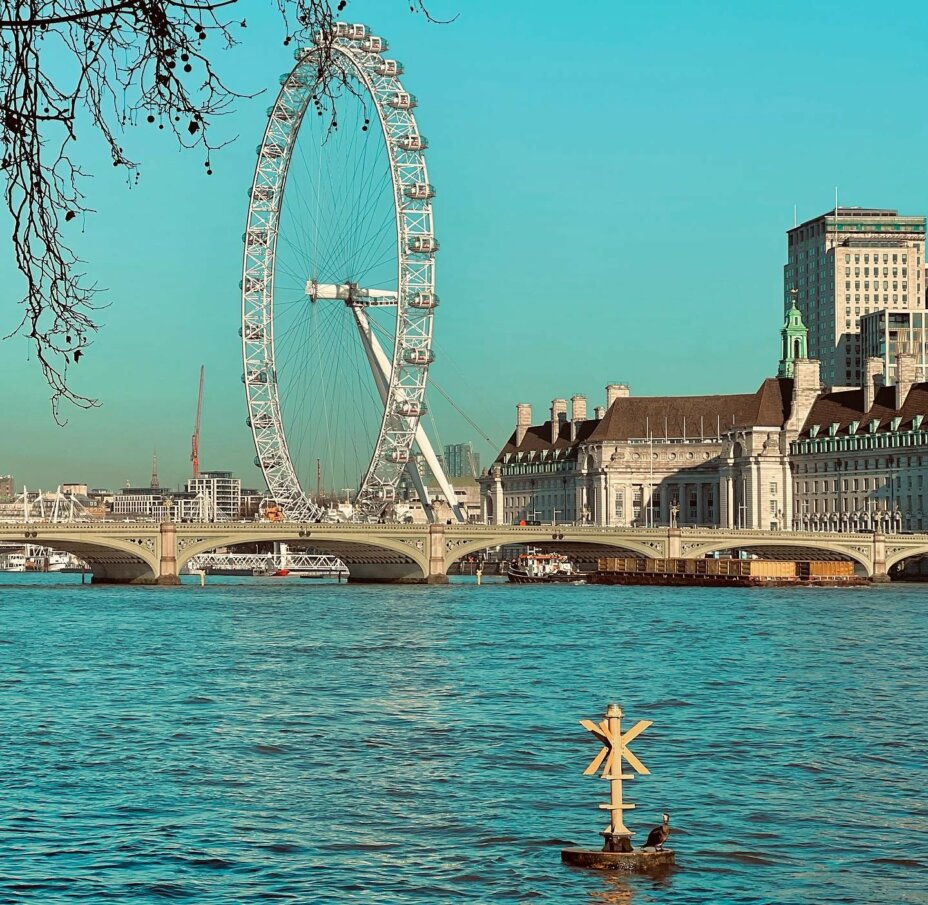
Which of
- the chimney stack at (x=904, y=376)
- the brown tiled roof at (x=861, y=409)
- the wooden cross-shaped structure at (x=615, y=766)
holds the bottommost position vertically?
the wooden cross-shaped structure at (x=615, y=766)

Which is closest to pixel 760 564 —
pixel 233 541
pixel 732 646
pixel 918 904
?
pixel 233 541

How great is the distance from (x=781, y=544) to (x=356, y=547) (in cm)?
3366

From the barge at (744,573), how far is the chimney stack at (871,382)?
3805 centimetres

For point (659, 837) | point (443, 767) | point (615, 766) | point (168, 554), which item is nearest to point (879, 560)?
point (168, 554)

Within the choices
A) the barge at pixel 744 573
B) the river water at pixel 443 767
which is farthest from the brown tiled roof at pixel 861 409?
the river water at pixel 443 767

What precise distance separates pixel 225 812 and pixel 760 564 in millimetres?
118090

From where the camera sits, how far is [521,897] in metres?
21.8

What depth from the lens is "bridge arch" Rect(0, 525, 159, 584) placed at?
111 meters

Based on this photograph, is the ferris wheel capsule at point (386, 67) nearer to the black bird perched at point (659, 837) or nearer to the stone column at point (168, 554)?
the stone column at point (168, 554)

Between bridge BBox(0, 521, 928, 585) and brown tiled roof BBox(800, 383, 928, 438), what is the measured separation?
26.3 m

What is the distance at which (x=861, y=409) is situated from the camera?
594ft

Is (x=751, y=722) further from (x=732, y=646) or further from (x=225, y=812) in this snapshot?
(x=732, y=646)

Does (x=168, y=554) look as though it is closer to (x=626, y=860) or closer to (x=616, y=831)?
(x=616, y=831)

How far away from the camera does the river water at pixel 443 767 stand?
23188 millimetres
